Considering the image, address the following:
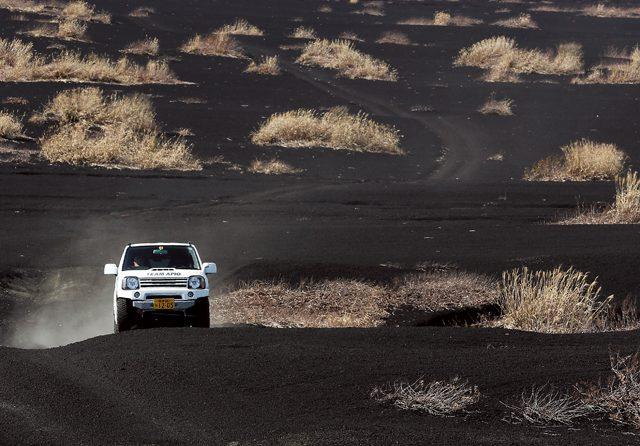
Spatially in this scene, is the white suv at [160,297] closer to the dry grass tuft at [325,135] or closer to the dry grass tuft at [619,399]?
the dry grass tuft at [619,399]

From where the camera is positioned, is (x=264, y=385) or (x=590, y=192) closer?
(x=264, y=385)

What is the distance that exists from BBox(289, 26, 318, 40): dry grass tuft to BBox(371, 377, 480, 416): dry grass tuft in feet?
189

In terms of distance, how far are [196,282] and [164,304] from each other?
1.90ft

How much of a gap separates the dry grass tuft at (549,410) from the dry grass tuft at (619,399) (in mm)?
147

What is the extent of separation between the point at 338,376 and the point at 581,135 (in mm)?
34285

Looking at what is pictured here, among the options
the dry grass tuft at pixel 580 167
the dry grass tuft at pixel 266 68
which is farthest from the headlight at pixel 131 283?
the dry grass tuft at pixel 266 68

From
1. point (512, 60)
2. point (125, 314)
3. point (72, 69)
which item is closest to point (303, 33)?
point (512, 60)

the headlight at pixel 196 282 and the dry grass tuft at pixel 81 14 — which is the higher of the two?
the dry grass tuft at pixel 81 14

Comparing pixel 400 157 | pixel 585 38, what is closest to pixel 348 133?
pixel 400 157

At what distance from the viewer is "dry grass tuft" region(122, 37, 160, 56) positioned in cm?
5675

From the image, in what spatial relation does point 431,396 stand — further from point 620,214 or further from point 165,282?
point 620,214

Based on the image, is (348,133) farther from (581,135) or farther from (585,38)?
(585,38)

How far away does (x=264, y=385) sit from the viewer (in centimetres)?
1224

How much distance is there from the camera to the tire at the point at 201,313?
54.2ft
